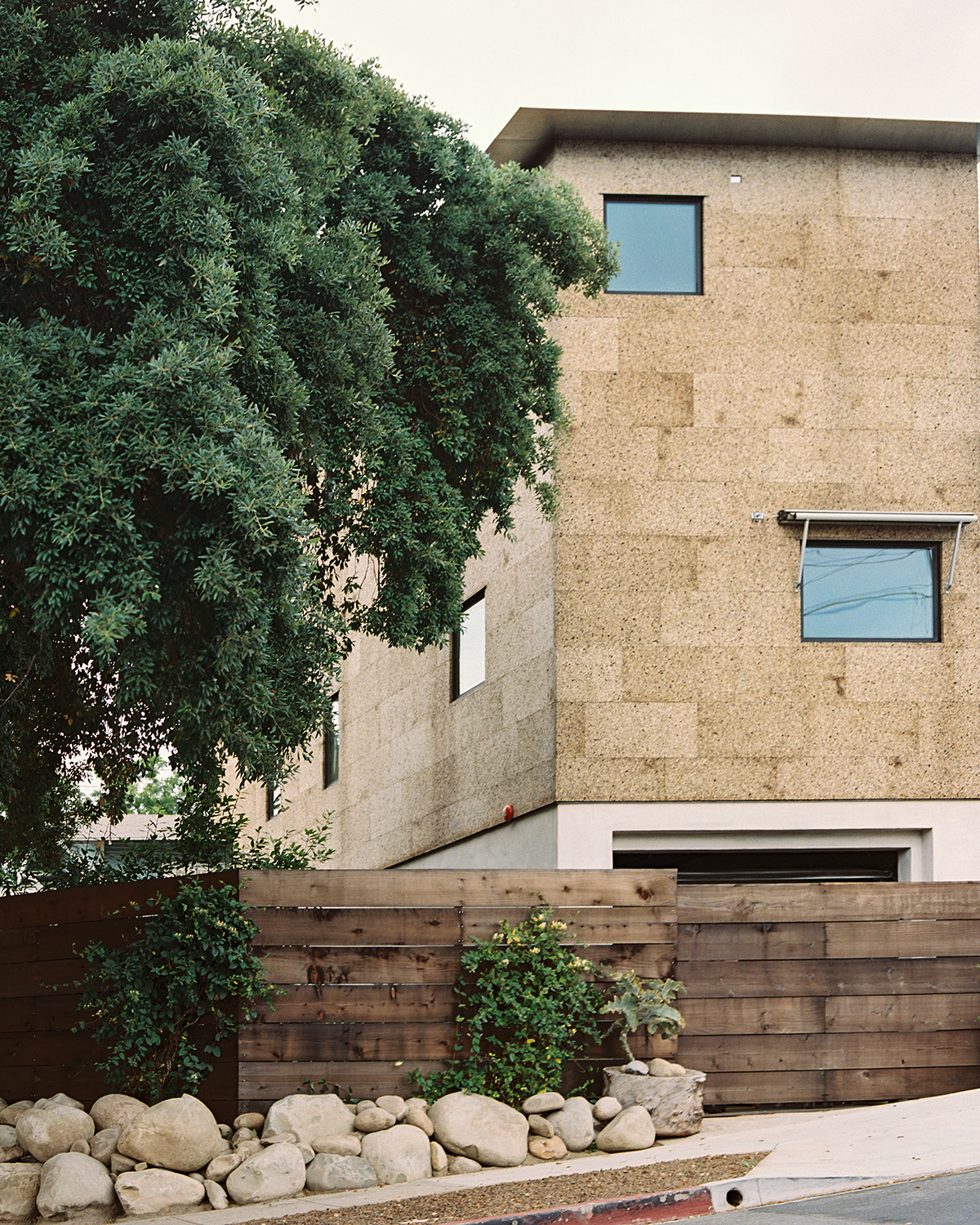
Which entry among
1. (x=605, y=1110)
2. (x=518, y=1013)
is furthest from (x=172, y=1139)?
(x=605, y=1110)

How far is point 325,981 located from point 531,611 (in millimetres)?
6650

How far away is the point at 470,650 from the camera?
746 inches

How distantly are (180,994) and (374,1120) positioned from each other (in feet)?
5.61

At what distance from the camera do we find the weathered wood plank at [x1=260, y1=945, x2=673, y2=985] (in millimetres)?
10266

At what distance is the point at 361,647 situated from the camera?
24.3m

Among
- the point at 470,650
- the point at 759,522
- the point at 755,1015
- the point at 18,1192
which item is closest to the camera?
the point at 18,1192

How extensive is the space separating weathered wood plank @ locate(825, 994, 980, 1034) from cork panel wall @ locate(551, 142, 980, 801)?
3.79m

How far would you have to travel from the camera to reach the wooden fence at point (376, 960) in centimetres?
1018

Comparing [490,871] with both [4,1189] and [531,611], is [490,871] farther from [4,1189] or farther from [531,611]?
[531,611]

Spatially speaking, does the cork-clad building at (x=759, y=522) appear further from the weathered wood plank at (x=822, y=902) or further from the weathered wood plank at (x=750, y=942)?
the weathered wood plank at (x=750, y=942)

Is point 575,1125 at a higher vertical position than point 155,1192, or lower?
higher

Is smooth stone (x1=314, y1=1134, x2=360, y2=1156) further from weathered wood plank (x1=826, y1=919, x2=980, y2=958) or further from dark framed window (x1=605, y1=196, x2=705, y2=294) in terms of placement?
dark framed window (x1=605, y1=196, x2=705, y2=294)

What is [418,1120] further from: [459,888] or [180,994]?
[180,994]

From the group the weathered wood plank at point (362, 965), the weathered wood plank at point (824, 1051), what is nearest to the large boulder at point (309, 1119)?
the weathered wood plank at point (362, 965)
